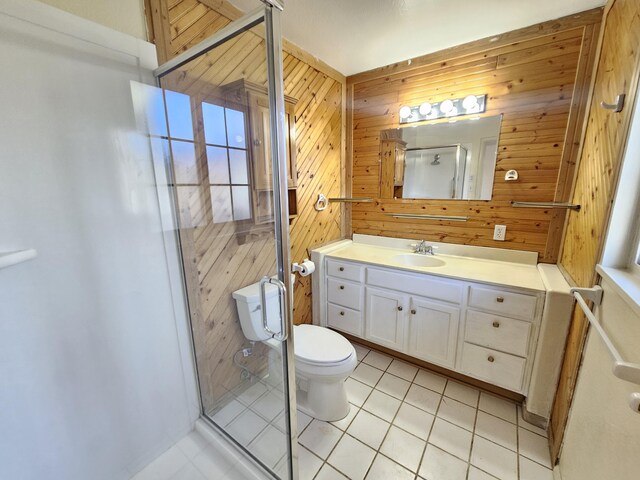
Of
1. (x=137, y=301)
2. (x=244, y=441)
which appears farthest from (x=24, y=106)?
(x=244, y=441)

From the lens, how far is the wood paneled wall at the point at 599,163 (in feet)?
3.55

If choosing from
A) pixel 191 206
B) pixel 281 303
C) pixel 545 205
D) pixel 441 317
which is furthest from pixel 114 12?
pixel 545 205

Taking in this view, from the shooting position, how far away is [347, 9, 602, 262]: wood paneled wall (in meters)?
1.66

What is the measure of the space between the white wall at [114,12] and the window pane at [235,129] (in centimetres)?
45

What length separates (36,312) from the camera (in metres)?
0.96

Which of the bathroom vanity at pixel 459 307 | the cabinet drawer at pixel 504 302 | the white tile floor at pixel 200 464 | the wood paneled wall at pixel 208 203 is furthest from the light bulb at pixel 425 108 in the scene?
the white tile floor at pixel 200 464

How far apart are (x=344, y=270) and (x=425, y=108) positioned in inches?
56.6

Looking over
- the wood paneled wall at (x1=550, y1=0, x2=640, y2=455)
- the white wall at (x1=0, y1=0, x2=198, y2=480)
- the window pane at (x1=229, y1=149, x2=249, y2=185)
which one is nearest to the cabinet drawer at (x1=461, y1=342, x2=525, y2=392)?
the wood paneled wall at (x1=550, y1=0, x2=640, y2=455)

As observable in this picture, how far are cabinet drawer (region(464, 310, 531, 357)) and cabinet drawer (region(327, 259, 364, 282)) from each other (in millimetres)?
786

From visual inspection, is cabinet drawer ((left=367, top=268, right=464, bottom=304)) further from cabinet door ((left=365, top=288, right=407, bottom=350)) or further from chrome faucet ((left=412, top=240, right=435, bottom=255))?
→ chrome faucet ((left=412, top=240, right=435, bottom=255))

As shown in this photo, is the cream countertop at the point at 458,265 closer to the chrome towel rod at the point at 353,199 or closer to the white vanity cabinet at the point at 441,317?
the white vanity cabinet at the point at 441,317

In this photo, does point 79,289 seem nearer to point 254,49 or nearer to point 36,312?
point 36,312

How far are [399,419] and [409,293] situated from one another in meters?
0.77

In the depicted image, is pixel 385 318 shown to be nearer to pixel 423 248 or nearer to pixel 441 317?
pixel 441 317
